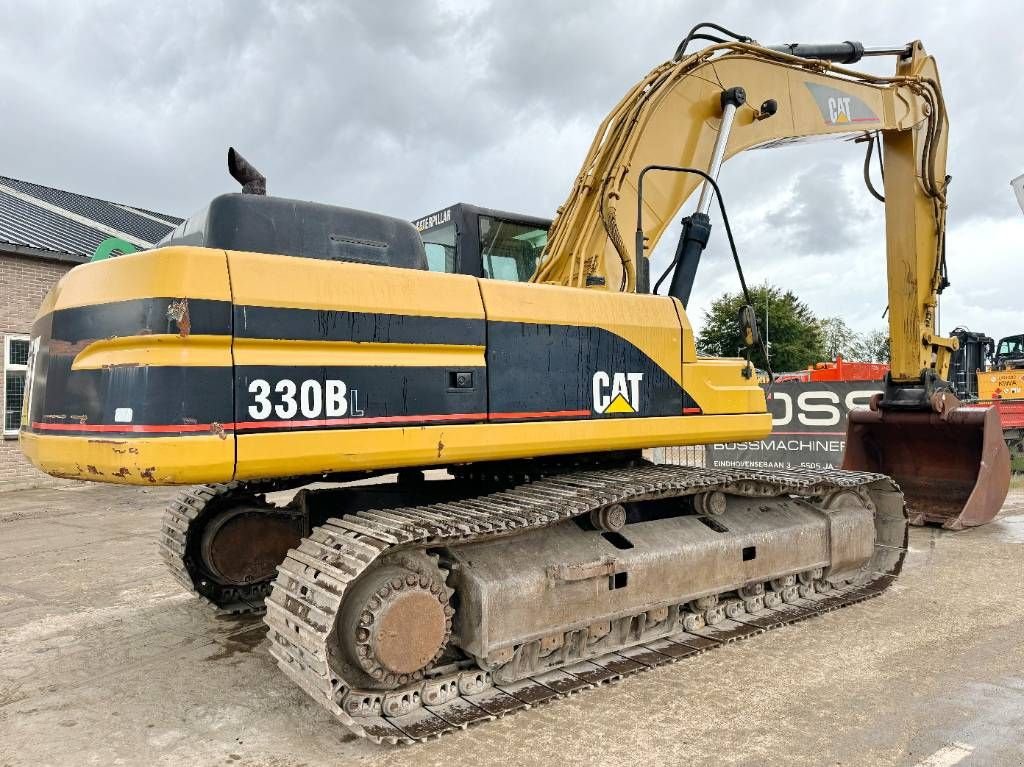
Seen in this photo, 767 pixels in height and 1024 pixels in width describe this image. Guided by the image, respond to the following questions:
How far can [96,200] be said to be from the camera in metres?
20.0

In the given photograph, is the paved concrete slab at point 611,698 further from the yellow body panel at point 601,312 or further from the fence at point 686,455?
the fence at point 686,455

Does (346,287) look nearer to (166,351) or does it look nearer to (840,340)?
(166,351)

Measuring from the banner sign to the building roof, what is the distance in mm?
10096

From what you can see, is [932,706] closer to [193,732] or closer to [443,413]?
[443,413]

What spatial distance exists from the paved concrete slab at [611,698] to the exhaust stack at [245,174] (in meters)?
2.53

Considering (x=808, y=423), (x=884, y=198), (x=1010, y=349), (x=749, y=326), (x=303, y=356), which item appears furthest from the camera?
(x=1010, y=349)

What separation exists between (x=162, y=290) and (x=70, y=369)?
0.64 metres

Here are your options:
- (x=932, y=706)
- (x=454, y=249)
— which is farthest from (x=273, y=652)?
(x=932, y=706)

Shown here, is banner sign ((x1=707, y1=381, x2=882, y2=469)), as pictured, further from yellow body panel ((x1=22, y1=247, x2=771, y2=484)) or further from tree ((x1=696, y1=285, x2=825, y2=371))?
tree ((x1=696, y1=285, x2=825, y2=371))

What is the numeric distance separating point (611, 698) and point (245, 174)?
3130mm

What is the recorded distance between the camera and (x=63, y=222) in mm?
16203

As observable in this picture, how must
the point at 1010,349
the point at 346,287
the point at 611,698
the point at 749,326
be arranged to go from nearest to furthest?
the point at 346,287
the point at 611,698
the point at 749,326
the point at 1010,349

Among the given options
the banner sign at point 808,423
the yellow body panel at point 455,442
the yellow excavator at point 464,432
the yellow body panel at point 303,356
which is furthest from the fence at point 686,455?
the yellow body panel at point 303,356

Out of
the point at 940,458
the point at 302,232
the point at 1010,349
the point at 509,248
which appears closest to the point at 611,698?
the point at 302,232
